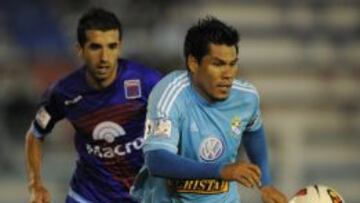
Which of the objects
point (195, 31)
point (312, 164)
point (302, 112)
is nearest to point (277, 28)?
point (302, 112)

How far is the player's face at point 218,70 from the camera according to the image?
469 centimetres

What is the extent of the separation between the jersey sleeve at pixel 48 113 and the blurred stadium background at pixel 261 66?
4.53 metres

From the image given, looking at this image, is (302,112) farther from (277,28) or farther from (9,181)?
(9,181)

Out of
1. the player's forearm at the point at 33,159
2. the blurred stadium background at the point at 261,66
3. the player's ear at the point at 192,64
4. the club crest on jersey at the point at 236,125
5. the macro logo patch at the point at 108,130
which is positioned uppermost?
the player's ear at the point at 192,64

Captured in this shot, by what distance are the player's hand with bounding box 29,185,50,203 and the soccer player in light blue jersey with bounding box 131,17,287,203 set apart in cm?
93

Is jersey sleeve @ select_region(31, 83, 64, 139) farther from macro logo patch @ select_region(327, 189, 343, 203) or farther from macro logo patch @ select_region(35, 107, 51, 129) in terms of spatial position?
macro logo patch @ select_region(327, 189, 343, 203)

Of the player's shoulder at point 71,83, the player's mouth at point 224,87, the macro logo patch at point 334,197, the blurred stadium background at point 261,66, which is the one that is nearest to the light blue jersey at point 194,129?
the player's mouth at point 224,87

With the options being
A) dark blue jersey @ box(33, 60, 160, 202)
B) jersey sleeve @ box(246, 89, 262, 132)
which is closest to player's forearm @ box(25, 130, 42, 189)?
dark blue jersey @ box(33, 60, 160, 202)

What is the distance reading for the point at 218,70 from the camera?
4695mm

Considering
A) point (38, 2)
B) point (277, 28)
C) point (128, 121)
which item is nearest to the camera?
point (128, 121)

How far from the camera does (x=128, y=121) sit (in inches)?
227

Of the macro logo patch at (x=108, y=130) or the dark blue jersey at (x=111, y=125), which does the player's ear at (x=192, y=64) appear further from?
the macro logo patch at (x=108, y=130)

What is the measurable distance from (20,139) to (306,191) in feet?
22.1

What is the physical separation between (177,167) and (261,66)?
8.93 m
